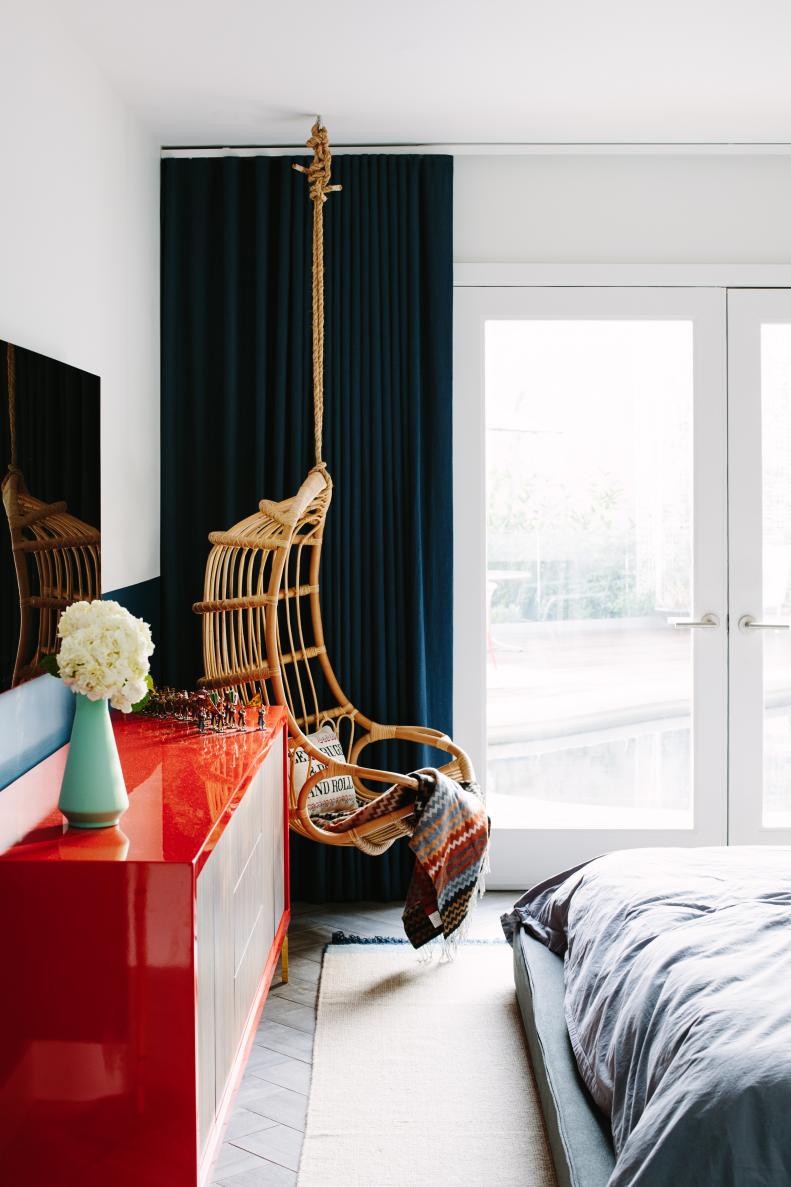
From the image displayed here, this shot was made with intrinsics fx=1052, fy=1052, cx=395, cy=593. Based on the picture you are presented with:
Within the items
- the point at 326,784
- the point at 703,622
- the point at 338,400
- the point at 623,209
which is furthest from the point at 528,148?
the point at 326,784

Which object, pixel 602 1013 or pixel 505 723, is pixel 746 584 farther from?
pixel 602 1013

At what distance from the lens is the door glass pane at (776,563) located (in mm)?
3896

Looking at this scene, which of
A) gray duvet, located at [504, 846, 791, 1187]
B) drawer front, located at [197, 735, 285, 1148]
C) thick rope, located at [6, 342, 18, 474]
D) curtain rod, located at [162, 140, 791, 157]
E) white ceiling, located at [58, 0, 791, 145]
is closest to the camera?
gray duvet, located at [504, 846, 791, 1187]

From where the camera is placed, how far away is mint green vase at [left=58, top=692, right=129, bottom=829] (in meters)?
1.97

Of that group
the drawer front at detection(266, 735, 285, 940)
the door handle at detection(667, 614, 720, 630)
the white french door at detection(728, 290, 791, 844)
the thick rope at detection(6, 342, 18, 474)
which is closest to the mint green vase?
the thick rope at detection(6, 342, 18, 474)

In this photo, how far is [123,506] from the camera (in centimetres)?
332

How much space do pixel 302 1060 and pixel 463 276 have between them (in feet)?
8.74

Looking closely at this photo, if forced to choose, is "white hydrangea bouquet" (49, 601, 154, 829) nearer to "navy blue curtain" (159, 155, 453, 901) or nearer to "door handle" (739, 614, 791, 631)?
"navy blue curtain" (159, 155, 453, 901)

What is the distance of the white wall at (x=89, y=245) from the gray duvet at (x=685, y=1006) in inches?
68.7

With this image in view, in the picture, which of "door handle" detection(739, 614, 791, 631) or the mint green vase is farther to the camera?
"door handle" detection(739, 614, 791, 631)

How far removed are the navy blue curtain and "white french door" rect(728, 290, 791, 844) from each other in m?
1.07

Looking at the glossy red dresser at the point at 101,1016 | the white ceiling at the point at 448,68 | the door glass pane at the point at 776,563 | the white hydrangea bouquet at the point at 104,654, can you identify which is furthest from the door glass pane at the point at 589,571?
the glossy red dresser at the point at 101,1016

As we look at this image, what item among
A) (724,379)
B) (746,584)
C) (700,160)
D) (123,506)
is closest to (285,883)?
(123,506)

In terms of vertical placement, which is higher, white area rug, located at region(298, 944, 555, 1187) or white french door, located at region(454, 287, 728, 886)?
white french door, located at region(454, 287, 728, 886)
